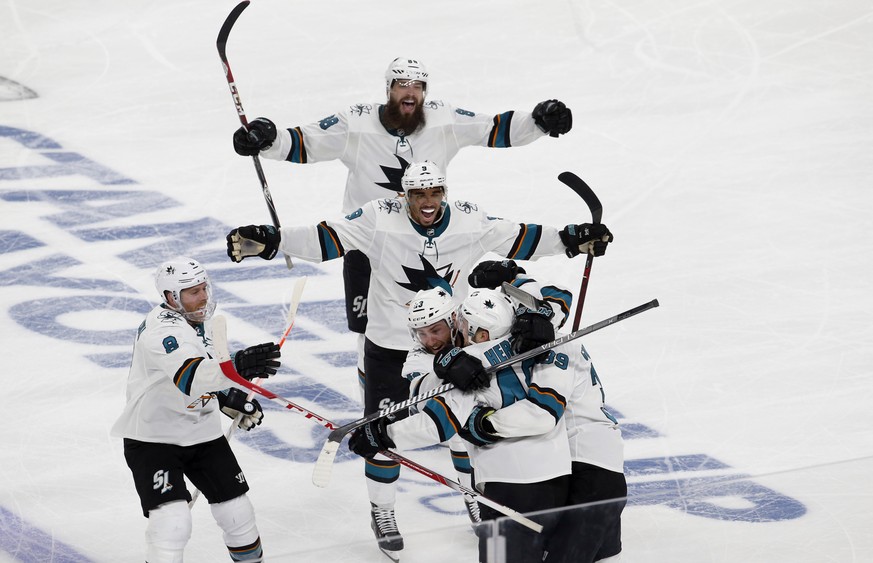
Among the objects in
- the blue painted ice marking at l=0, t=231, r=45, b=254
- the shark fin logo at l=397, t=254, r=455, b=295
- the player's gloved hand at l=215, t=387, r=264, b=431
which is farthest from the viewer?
the blue painted ice marking at l=0, t=231, r=45, b=254

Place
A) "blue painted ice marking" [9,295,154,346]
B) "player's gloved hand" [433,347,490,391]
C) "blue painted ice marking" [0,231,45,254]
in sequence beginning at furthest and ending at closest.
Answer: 1. "blue painted ice marking" [0,231,45,254]
2. "blue painted ice marking" [9,295,154,346]
3. "player's gloved hand" [433,347,490,391]

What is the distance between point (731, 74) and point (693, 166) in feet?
4.85

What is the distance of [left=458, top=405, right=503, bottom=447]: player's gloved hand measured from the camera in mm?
3486

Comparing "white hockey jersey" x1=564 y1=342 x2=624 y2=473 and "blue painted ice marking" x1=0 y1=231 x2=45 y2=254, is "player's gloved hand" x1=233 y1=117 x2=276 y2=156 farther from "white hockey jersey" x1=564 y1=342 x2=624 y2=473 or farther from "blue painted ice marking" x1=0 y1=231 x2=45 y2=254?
"blue painted ice marking" x1=0 y1=231 x2=45 y2=254

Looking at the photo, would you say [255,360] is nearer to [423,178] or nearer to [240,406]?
[240,406]

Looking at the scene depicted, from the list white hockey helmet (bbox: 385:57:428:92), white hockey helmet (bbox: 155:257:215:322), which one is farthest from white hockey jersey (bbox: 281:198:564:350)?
white hockey helmet (bbox: 385:57:428:92)

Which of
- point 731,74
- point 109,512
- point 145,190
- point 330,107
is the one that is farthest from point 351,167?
point 731,74

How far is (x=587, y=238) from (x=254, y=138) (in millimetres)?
1353

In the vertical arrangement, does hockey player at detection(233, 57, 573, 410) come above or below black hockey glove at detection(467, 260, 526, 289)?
above

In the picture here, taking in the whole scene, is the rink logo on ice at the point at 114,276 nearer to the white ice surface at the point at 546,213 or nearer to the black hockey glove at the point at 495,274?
the white ice surface at the point at 546,213

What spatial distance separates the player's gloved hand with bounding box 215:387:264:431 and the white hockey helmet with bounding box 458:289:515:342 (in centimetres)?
82

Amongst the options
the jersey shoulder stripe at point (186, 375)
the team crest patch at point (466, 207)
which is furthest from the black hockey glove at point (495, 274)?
the jersey shoulder stripe at point (186, 375)

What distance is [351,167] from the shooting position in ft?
16.8

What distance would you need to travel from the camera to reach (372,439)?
3635mm
